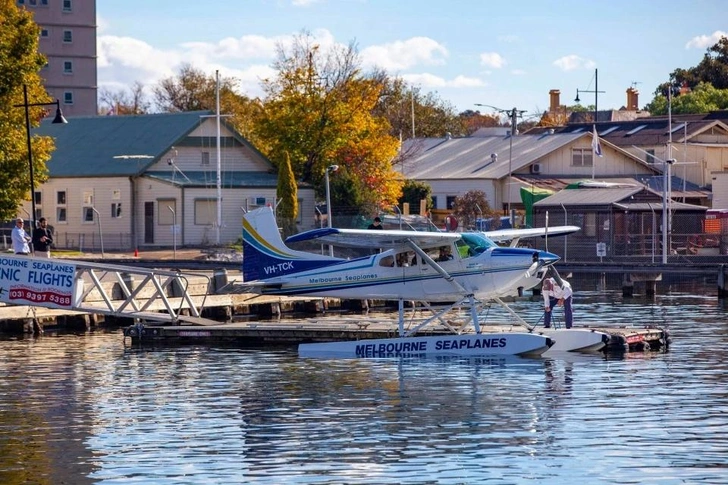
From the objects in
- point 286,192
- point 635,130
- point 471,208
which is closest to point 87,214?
point 286,192

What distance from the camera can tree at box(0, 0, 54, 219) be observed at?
1837 inches

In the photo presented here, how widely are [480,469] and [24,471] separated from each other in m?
5.82

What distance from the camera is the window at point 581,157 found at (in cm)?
8225

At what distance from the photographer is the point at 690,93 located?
398ft

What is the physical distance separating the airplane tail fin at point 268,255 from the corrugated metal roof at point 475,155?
152ft

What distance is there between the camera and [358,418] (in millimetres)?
21000

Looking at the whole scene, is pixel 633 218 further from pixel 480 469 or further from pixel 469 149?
pixel 480 469

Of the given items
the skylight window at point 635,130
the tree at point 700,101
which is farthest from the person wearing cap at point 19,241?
the tree at point 700,101

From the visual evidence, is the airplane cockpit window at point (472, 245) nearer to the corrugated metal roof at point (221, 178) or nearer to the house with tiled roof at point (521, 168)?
the corrugated metal roof at point (221, 178)

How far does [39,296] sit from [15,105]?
15084 millimetres

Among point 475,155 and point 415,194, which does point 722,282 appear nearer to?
point 415,194

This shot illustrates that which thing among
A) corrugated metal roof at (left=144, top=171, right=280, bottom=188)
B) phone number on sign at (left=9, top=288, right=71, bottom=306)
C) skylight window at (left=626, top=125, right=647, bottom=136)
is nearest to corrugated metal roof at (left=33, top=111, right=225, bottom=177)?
corrugated metal roof at (left=144, top=171, right=280, bottom=188)

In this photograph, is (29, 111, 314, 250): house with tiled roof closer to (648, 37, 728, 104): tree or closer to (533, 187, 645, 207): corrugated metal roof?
(533, 187, 645, 207): corrugated metal roof

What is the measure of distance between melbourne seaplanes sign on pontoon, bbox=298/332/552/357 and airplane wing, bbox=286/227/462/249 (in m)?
2.13
